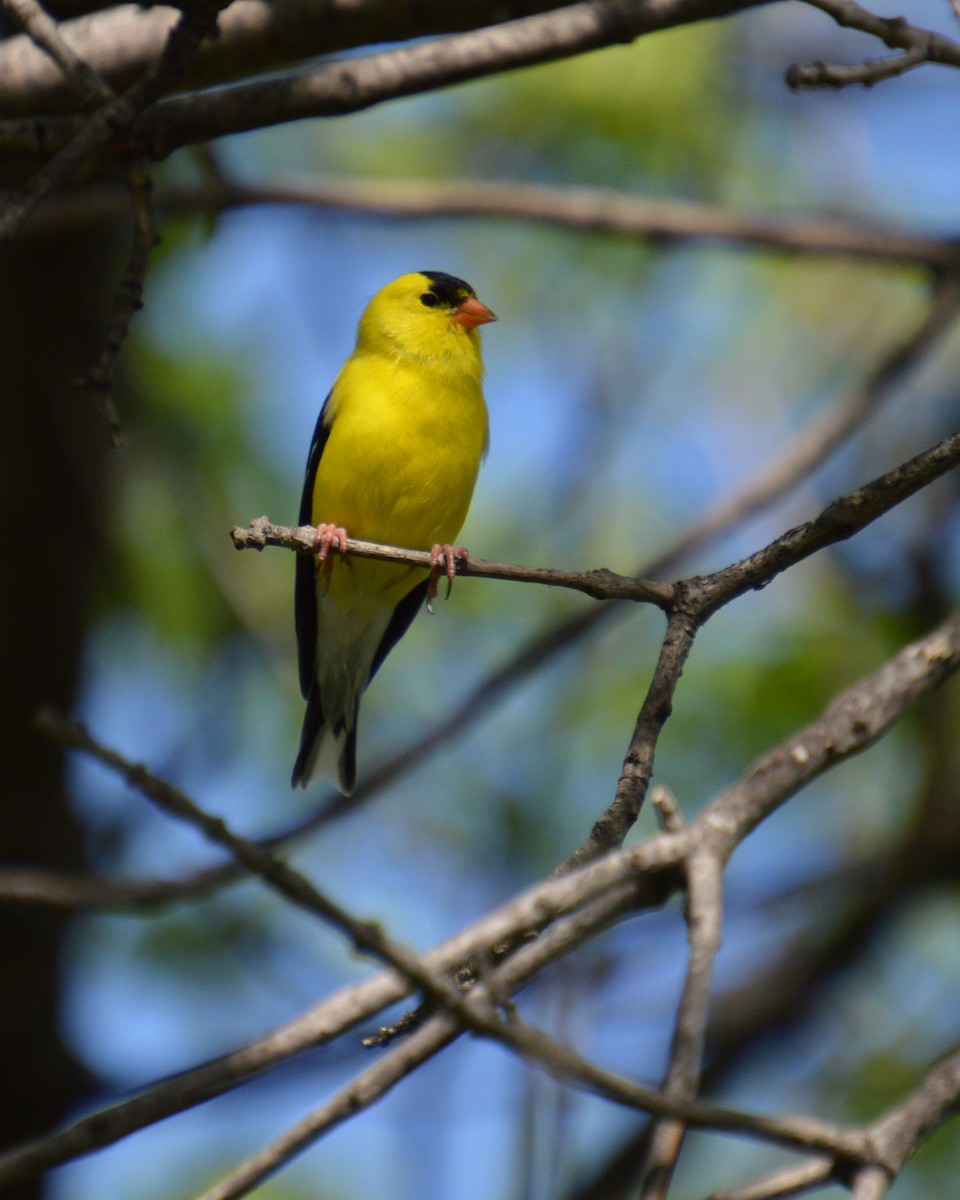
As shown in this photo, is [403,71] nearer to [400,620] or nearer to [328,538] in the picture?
[328,538]

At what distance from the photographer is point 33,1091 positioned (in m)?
5.24

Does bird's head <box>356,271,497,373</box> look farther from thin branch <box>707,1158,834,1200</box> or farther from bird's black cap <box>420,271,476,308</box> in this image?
thin branch <box>707,1158,834,1200</box>

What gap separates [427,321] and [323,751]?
183 cm

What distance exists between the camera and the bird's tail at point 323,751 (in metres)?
5.41

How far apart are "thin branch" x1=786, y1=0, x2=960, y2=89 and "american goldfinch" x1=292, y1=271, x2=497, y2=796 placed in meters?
2.21

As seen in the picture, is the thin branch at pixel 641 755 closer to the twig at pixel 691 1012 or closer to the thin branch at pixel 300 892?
the twig at pixel 691 1012

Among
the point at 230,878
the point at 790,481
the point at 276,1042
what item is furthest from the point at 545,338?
the point at 276,1042

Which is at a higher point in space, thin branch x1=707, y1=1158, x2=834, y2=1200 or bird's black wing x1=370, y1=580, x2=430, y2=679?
bird's black wing x1=370, y1=580, x2=430, y2=679

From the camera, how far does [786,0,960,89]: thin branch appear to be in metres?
2.86

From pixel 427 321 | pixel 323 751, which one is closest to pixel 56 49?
pixel 427 321

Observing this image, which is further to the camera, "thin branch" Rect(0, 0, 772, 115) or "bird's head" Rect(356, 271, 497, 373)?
"bird's head" Rect(356, 271, 497, 373)

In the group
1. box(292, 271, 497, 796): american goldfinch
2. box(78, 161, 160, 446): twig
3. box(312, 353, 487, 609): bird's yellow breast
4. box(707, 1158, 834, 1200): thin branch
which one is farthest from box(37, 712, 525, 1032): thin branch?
box(312, 353, 487, 609): bird's yellow breast

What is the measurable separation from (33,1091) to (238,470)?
12.5 ft

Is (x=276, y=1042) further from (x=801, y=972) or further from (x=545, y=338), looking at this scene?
(x=545, y=338)
